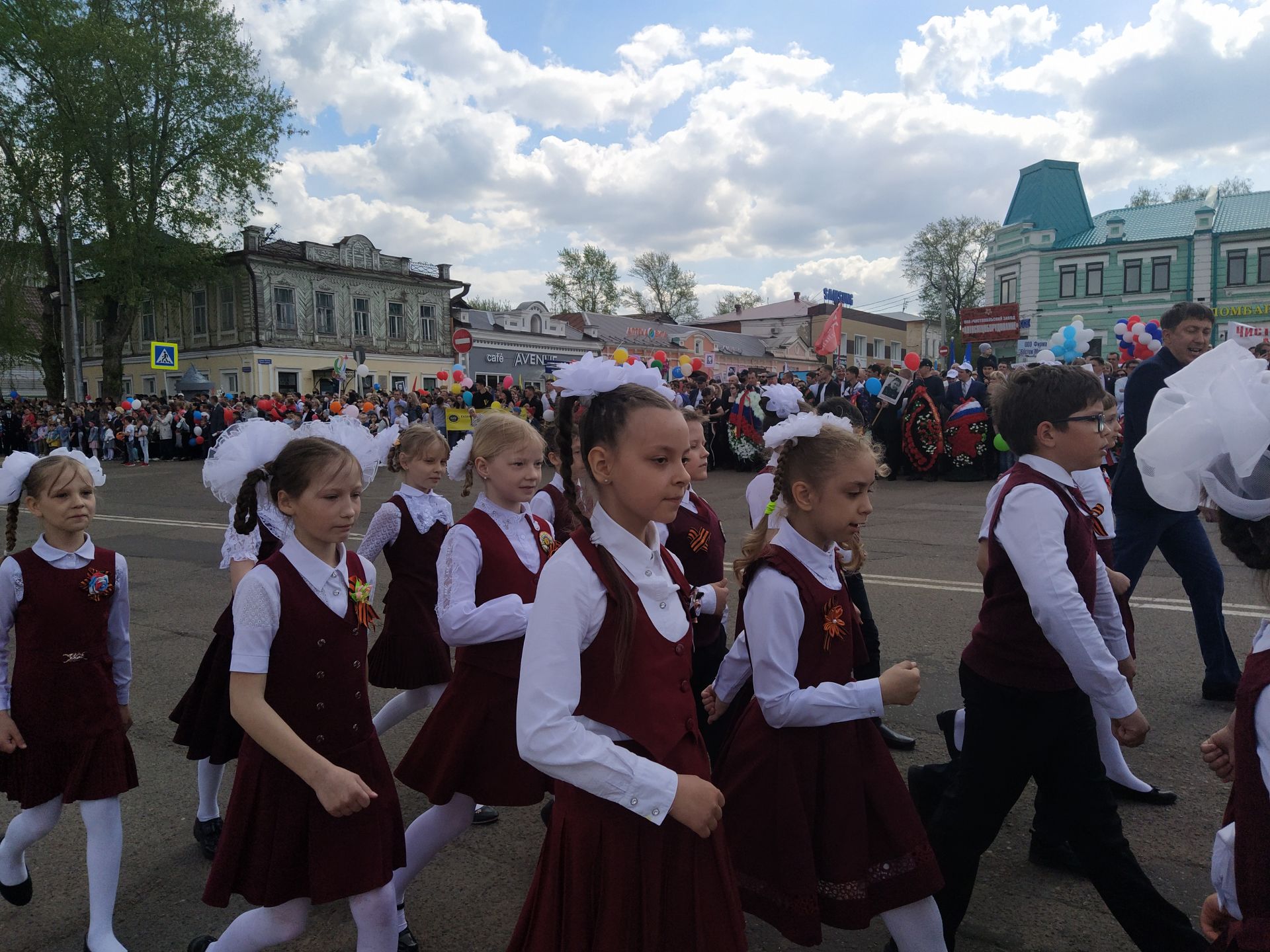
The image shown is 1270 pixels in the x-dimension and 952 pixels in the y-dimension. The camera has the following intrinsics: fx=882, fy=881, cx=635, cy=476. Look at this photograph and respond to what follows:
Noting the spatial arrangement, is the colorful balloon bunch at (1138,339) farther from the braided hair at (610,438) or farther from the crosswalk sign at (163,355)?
the crosswalk sign at (163,355)

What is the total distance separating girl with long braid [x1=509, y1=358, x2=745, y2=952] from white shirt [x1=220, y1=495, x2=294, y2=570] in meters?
1.95

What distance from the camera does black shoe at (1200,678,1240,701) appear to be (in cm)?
451

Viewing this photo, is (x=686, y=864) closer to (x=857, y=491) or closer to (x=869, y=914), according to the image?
(x=869, y=914)

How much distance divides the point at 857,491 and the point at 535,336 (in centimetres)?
4493

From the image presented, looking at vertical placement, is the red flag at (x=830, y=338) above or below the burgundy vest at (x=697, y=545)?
above

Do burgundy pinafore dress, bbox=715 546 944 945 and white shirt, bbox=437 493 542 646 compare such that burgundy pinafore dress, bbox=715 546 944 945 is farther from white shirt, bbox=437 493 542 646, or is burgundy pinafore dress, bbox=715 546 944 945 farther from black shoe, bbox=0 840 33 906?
black shoe, bbox=0 840 33 906

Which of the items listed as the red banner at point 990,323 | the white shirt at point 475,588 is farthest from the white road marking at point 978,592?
the red banner at point 990,323

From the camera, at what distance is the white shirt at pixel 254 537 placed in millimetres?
3471

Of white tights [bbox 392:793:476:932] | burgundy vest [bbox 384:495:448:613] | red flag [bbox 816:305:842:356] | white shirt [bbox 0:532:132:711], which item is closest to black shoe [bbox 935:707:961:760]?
white tights [bbox 392:793:476:932]

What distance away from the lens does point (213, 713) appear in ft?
11.2

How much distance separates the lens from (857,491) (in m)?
2.48

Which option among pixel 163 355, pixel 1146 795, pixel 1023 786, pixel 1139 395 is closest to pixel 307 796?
pixel 1023 786

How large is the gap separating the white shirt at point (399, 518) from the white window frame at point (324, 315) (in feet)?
132

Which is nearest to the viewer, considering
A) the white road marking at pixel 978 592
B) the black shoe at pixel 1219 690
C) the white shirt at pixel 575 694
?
the white shirt at pixel 575 694
